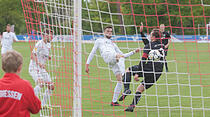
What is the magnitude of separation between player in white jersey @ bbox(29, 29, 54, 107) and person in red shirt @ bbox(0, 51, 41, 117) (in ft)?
12.7

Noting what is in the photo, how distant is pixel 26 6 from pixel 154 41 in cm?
284

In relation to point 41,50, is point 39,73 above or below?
below

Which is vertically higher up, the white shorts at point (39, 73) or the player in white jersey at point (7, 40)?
the player in white jersey at point (7, 40)

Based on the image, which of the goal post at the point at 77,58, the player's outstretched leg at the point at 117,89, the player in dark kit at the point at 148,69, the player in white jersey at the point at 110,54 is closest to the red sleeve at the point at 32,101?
the goal post at the point at 77,58

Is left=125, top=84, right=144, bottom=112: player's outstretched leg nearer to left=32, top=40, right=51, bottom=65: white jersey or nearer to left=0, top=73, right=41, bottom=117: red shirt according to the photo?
left=32, top=40, right=51, bottom=65: white jersey

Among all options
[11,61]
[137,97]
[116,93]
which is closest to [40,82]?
[116,93]

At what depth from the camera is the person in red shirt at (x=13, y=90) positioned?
144 inches

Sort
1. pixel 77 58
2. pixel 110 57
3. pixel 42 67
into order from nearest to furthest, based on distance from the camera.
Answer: pixel 77 58 < pixel 42 67 < pixel 110 57

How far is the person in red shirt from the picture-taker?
12.0ft

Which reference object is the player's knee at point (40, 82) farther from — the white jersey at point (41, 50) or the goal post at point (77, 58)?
the goal post at point (77, 58)

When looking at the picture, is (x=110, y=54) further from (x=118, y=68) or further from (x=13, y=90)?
(x=13, y=90)

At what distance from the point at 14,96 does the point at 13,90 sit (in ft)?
0.20

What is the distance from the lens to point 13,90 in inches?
144

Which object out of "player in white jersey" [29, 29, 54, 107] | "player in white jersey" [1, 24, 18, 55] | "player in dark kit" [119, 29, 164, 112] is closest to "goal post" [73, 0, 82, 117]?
"player in white jersey" [29, 29, 54, 107]
